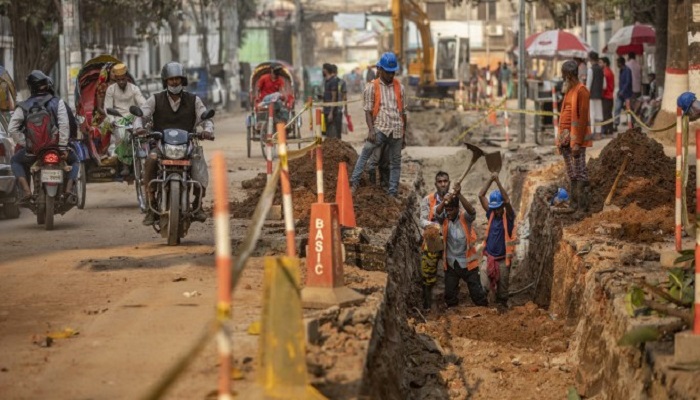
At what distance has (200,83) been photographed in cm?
6178

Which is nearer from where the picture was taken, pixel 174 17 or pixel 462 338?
pixel 462 338

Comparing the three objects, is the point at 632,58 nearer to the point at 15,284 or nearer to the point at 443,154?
the point at 443,154

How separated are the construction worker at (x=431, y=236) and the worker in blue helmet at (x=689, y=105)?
2.56 metres

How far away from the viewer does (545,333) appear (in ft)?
42.3

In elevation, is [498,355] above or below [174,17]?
below

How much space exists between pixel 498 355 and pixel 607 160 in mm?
5757

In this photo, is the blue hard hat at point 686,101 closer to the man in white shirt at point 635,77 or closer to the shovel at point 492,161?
the shovel at point 492,161

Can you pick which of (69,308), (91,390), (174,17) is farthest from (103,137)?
(174,17)

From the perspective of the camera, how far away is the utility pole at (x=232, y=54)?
55.8 m

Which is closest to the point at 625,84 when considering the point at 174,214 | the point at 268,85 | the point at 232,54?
the point at 268,85

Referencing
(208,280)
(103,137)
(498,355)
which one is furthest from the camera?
(103,137)

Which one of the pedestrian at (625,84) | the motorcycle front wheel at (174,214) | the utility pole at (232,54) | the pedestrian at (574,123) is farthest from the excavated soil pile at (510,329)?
the utility pole at (232,54)

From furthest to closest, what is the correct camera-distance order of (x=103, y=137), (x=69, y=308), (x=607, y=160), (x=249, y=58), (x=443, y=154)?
(x=249, y=58) → (x=443, y=154) → (x=103, y=137) → (x=607, y=160) → (x=69, y=308)

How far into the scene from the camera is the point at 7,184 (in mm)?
16984
